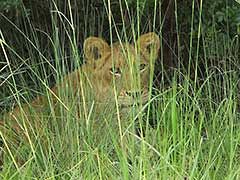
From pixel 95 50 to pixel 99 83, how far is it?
174 mm

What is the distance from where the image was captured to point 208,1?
14.0 ft

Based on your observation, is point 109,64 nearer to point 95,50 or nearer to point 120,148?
point 95,50

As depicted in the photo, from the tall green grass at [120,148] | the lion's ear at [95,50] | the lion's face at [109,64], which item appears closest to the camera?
Answer: the tall green grass at [120,148]

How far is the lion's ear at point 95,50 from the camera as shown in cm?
337

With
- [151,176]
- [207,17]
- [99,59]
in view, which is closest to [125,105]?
[99,59]

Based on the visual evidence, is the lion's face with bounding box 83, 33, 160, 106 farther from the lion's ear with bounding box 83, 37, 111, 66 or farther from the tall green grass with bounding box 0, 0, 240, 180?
the tall green grass with bounding box 0, 0, 240, 180

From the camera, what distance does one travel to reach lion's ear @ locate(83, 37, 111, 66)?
3.37m

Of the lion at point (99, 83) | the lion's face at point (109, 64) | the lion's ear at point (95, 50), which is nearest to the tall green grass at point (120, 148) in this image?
the lion at point (99, 83)

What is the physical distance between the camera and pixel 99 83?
3414 millimetres

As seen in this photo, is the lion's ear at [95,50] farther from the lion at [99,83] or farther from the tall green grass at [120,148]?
the tall green grass at [120,148]

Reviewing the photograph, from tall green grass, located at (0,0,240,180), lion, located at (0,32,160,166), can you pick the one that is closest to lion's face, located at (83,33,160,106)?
lion, located at (0,32,160,166)

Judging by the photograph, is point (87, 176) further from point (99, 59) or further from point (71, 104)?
point (99, 59)

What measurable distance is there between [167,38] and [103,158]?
7.22ft

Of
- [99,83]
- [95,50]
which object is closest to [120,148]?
[99,83]
